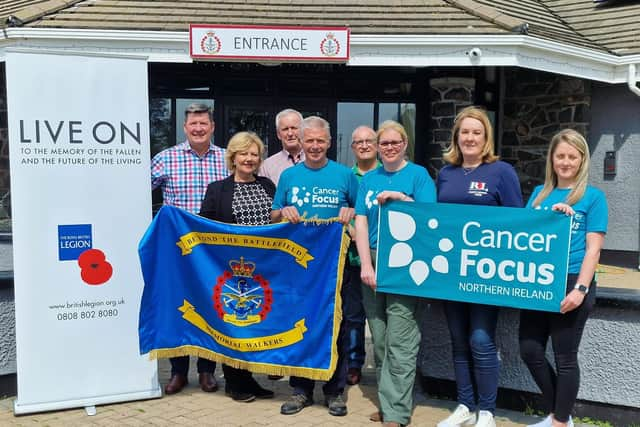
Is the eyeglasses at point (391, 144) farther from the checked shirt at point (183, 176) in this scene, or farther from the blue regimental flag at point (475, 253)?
the checked shirt at point (183, 176)

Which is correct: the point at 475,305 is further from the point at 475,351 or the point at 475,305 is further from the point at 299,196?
the point at 299,196

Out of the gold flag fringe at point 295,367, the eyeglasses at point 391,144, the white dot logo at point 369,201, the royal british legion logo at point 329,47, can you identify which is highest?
the royal british legion logo at point 329,47

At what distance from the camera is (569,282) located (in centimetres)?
330

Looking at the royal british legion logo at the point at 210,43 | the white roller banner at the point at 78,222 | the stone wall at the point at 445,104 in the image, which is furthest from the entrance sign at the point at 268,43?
the white roller banner at the point at 78,222

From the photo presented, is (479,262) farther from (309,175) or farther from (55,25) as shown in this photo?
(55,25)

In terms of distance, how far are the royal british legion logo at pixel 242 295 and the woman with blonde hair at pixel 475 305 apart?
1212 millimetres

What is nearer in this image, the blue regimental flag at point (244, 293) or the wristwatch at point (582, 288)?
the wristwatch at point (582, 288)

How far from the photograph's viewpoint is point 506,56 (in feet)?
26.1

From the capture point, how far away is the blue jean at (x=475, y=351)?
11.4ft

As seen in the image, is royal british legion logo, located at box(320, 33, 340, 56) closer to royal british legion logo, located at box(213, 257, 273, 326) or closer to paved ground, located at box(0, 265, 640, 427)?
royal british legion logo, located at box(213, 257, 273, 326)

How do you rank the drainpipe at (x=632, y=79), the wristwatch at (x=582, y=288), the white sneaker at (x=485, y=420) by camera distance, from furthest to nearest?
the drainpipe at (x=632, y=79), the white sneaker at (x=485, y=420), the wristwatch at (x=582, y=288)

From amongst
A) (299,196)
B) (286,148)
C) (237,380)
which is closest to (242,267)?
(299,196)

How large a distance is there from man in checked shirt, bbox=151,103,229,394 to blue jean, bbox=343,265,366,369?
1.04m

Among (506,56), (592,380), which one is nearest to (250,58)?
(506,56)
